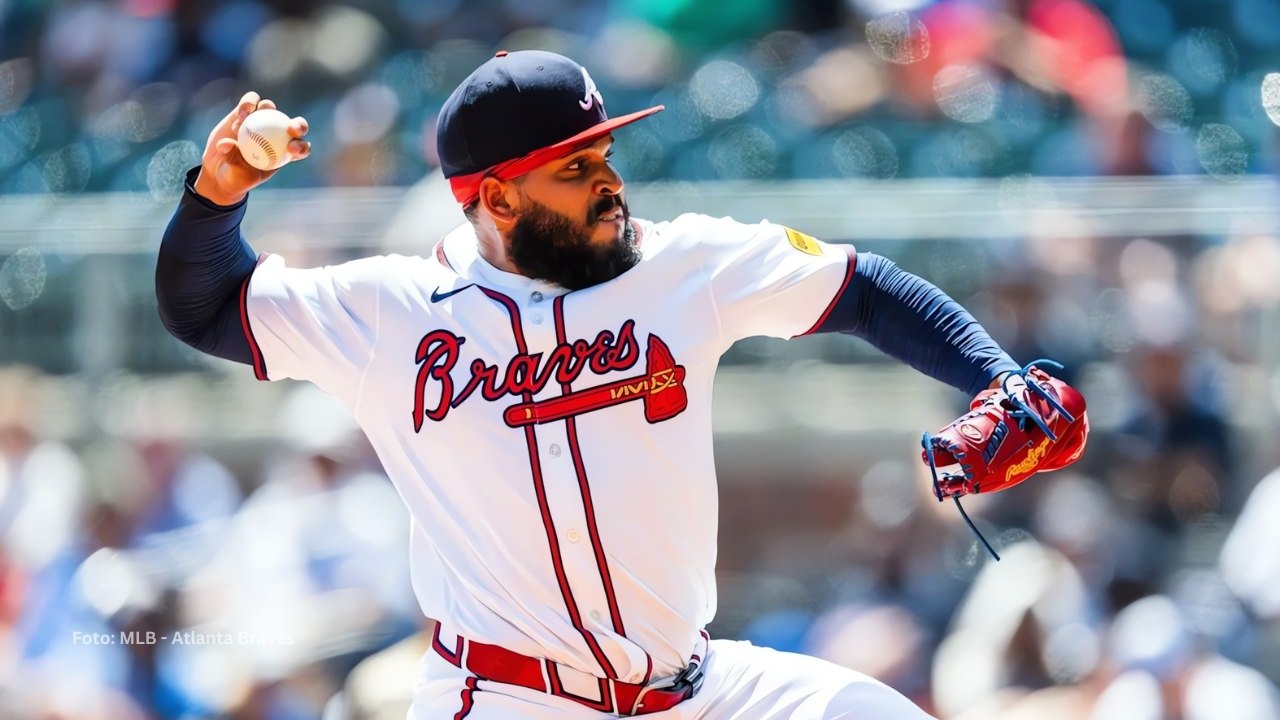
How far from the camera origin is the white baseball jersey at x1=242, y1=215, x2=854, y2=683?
196cm

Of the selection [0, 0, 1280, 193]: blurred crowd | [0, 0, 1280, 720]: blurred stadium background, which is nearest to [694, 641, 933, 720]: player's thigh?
[0, 0, 1280, 720]: blurred stadium background

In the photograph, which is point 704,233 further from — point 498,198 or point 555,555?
point 555,555

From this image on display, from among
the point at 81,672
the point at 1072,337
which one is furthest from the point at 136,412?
the point at 1072,337

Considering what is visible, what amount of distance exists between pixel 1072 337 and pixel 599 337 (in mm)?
2091

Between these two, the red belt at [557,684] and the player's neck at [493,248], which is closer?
the red belt at [557,684]

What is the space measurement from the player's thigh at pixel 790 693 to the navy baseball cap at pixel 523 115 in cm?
79

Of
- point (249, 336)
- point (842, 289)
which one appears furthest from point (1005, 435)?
point (249, 336)

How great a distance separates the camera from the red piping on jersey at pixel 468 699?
1959 millimetres

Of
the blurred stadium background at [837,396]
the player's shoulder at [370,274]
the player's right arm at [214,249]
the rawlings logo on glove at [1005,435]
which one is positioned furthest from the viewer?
the blurred stadium background at [837,396]

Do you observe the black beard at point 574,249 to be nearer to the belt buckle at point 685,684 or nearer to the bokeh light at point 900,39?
the belt buckle at point 685,684

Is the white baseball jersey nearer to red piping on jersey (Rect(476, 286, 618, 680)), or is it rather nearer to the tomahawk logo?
red piping on jersey (Rect(476, 286, 618, 680))

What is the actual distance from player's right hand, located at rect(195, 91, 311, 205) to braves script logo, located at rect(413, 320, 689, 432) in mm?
366

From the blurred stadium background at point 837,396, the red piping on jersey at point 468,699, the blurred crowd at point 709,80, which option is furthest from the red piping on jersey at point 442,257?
the blurred crowd at point 709,80

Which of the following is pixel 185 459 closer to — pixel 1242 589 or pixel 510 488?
pixel 510 488
